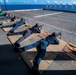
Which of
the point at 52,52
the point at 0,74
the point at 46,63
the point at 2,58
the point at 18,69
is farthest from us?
the point at 52,52

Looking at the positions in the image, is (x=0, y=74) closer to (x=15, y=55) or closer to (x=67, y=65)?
(x=15, y=55)

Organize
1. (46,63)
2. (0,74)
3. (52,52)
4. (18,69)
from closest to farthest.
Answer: (0,74) → (18,69) → (46,63) → (52,52)

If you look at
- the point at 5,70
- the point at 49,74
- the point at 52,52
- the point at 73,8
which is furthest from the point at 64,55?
the point at 73,8

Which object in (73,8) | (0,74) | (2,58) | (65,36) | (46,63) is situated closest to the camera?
(0,74)

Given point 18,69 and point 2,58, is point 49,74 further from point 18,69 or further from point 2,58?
point 2,58

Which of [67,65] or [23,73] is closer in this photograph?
[23,73]

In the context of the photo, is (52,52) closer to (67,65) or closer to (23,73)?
(67,65)

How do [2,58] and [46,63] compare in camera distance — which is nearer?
[46,63]

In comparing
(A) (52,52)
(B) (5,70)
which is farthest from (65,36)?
(B) (5,70)

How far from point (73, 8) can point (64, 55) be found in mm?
33602

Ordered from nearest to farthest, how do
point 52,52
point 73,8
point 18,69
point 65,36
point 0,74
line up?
point 0,74 < point 18,69 < point 52,52 < point 65,36 < point 73,8

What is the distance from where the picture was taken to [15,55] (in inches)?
365

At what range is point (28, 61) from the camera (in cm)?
840

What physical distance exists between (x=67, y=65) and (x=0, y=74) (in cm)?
408
